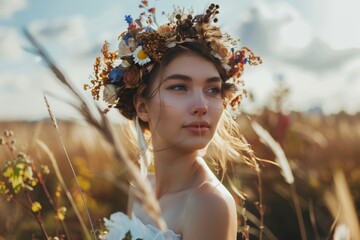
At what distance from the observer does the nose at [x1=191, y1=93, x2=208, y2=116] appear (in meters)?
2.71

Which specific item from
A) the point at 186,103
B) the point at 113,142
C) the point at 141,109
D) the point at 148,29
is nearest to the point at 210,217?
the point at 186,103

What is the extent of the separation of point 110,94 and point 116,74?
12 cm

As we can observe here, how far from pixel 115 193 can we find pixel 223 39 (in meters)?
3.57

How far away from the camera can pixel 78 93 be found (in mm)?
1018

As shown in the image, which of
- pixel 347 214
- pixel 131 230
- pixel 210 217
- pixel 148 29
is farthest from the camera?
pixel 148 29

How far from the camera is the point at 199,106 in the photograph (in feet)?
8.90

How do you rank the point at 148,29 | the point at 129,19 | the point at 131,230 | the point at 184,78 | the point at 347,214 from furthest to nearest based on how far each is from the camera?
the point at 129,19 → the point at 148,29 → the point at 131,230 → the point at 184,78 → the point at 347,214

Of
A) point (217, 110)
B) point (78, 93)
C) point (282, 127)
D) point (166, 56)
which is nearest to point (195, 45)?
point (166, 56)

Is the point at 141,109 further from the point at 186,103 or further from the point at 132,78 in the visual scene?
the point at 186,103

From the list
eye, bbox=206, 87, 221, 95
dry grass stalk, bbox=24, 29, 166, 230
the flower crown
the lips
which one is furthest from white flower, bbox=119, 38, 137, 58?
dry grass stalk, bbox=24, 29, 166, 230

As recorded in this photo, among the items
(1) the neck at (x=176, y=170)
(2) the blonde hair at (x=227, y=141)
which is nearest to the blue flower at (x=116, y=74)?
(1) the neck at (x=176, y=170)

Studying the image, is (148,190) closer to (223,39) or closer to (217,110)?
(217,110)

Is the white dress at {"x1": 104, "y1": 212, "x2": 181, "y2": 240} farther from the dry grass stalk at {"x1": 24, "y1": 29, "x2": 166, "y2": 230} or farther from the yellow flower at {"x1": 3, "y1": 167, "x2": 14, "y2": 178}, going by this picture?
the dry grass stalk at {"x1": 24, "y1": 29, "x2": 166, "y2": 230}

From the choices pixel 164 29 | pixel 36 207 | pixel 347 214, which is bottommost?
pixel 36 207
